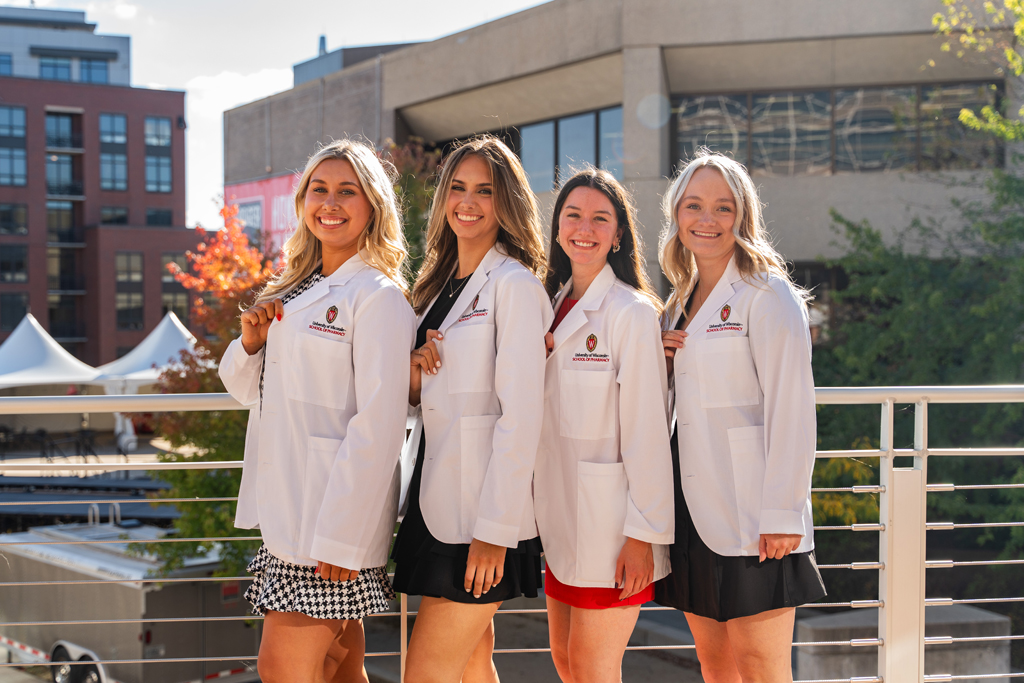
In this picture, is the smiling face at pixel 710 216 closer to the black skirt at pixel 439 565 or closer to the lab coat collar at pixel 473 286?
the lab coat collar at pixel 473 286

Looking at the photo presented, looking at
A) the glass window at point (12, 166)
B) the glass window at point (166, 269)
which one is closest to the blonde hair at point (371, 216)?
the glass window at point (166, 269)

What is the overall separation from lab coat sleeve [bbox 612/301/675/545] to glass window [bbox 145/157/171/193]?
178 feet

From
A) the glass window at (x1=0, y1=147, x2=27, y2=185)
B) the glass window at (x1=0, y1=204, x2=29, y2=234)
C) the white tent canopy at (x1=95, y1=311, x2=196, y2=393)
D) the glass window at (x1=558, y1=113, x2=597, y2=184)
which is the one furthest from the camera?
the glass window at (x1=0, y1=147, x2=27, y2=185)

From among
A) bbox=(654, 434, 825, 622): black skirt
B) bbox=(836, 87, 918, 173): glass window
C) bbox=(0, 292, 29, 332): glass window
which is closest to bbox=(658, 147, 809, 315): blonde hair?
bbox=(654, 434, 825, 622): black skirt

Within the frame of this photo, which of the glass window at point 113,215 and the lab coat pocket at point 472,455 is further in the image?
the glass window at point 113,215

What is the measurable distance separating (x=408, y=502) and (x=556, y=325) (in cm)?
69

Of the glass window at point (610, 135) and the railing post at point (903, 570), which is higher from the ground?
the glass window at point (610, 135)

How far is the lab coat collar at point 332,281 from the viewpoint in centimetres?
240

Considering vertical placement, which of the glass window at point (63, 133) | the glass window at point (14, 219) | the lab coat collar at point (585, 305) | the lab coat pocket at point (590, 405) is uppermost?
the glass window at point (63, 133)

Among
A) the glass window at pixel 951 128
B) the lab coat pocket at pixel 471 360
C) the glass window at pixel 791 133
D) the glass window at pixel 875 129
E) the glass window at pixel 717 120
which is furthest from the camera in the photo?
the glass window at pixel 717 120

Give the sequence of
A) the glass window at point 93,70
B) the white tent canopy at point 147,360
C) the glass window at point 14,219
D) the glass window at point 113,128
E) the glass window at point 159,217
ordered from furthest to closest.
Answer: the glass window at point 93,70, the glass window at point 159,217, the glass window at point 113,128, the glass window at point 14,219, the white tent canopy at point 147,360

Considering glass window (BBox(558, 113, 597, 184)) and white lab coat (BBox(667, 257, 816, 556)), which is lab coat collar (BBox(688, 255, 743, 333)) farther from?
glass window (BBox(558, 113, 597, 184))

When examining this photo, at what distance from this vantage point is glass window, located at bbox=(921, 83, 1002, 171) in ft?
47.4

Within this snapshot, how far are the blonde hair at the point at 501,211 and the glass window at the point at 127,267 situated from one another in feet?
160
